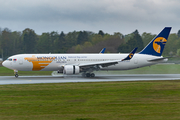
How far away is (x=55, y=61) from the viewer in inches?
1204

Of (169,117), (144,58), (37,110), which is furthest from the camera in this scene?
(144,58)

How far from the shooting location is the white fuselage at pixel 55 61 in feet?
99.2

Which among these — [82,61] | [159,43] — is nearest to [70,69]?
[82,61]

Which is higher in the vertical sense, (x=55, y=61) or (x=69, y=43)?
(x=69, y=43)

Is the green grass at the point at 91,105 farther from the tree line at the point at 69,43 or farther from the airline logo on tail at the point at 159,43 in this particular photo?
the tree line at the point at 69,43

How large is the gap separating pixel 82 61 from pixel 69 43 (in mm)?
71437

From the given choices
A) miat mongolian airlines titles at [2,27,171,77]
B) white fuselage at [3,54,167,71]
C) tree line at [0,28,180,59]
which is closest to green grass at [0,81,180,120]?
miat mongolian airlines titles at [2,27,171,77]

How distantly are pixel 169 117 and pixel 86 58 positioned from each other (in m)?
21.6

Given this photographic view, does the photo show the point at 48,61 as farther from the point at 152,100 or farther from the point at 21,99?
the point at 152,100

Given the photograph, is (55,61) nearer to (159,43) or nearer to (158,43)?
(158,43)

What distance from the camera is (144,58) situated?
1276 inches

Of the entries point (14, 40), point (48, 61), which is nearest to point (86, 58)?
point (48, 61)

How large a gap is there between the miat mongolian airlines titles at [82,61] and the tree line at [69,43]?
126ft

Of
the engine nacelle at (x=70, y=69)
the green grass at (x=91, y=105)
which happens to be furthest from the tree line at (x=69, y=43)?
the green grass at (x=91, y=105)
